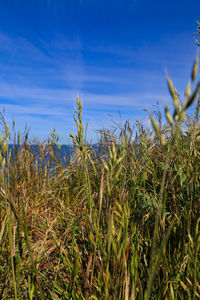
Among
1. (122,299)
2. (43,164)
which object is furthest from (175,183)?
(43,164)

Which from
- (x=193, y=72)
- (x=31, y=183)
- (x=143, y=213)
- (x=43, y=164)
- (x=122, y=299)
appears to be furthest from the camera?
(x=43, y=164)

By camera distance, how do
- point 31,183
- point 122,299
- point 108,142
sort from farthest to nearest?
point 31,183, point 108,142, point 122,299

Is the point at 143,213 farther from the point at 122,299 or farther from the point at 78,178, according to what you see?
the point at 78,178

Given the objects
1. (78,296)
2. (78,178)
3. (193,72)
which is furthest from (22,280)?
(78,178)

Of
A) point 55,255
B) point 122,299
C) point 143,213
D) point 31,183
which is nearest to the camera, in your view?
point 122,299

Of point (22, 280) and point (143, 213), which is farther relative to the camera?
point (143, 213)

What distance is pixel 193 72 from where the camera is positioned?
1.68 ft

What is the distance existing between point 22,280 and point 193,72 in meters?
1.42

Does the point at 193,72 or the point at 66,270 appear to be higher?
the point at 193,72

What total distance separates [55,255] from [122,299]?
0.73 m

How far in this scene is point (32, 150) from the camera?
10.6 feet

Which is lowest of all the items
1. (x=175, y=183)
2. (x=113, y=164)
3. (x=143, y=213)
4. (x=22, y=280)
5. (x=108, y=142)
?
(x=22, y=280)

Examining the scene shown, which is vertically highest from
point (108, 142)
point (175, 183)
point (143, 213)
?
point (108, 142)

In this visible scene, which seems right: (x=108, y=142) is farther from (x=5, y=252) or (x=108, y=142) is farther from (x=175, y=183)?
(x=5, y=252)
